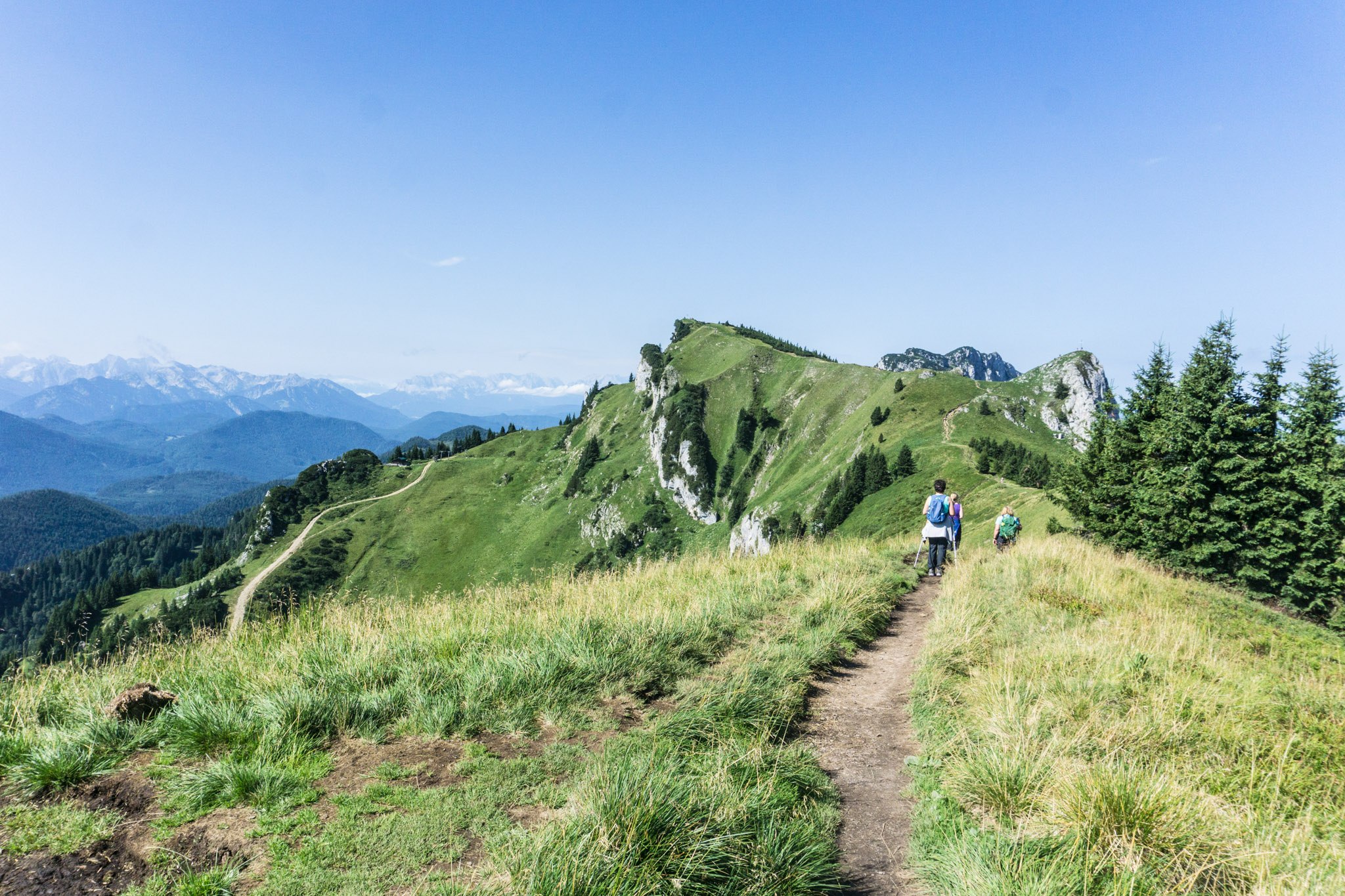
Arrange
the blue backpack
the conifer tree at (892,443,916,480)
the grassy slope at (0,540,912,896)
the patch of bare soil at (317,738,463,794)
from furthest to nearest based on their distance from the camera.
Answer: the conifer tree at (892,443,916,480)
the blue backpack
the patch of bare soil at (317,738,463,794)
the grassy slope at (0,540,912,896)

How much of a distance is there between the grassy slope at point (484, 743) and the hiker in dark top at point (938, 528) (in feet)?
25.9

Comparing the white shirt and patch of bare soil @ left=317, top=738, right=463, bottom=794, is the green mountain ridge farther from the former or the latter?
patch of bare soil @ left=317, top=738, right=463, bottom=794

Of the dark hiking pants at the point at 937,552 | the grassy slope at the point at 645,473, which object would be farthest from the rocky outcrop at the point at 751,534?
the dark hiking pants at the point at 937,552

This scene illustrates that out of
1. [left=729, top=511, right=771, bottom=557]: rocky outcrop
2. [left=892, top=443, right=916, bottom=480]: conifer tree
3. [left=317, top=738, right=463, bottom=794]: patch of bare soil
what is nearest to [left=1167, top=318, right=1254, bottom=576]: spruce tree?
[left=317, top=738, right=463, bottom=794]: patch of bare soil

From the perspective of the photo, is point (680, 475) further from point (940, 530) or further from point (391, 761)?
point (391, 761)

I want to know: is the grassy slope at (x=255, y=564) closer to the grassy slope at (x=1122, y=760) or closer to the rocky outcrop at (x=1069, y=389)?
the grassy slope at (x=1122, y=760)

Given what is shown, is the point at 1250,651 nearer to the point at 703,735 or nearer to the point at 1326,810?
the point at 1326,810

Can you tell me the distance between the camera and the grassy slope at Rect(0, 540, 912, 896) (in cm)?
430

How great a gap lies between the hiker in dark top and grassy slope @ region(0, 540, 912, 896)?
7.88m

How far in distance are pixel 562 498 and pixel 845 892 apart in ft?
569

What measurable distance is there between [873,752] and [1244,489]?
Result: 104 ft

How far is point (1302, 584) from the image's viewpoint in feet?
94.3

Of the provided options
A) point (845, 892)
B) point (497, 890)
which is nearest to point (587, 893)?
point (497, 890)

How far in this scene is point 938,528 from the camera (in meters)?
17.6
